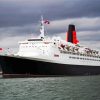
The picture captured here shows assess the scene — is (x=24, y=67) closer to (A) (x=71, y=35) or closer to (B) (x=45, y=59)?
(B) (x=45, y=59)

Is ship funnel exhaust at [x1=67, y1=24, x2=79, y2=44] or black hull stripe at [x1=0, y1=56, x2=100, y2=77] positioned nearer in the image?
black hull stripe at [x1=0, y1=56, x2=100, y2=77]

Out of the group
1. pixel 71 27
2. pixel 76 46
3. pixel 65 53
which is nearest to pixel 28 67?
pixel 65 53

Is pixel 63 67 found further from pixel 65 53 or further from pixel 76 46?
pixel 76 46

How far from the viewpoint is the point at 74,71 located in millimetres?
78312

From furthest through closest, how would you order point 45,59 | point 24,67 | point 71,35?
1. point 71,35
2. point 45,59
3. point 24,67

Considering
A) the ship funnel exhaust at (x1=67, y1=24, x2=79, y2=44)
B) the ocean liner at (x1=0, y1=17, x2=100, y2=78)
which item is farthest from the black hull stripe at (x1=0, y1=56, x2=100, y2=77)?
the ship funnel exhaust at (x1=67, y1=24, x2=79, y2=44)

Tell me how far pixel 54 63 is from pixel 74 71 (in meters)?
7.71

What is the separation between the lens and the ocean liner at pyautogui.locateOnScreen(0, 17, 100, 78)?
67750mm

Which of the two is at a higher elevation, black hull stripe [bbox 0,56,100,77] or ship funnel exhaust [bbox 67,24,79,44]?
ship funnel exhaust [bbox 67,24,79,44]

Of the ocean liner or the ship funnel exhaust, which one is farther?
the ship funnel exhaust

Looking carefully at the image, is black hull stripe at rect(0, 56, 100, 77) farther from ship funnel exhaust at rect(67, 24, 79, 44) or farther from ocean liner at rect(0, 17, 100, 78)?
ship funnel exhaust at rect(67, 24, 79, 44)

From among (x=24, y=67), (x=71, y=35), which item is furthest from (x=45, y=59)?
(x=71, y=35)

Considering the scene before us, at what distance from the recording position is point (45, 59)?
231 feet

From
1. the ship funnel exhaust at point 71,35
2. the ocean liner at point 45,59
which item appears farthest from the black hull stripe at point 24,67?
the ship funnel exhaust at point 71,35
